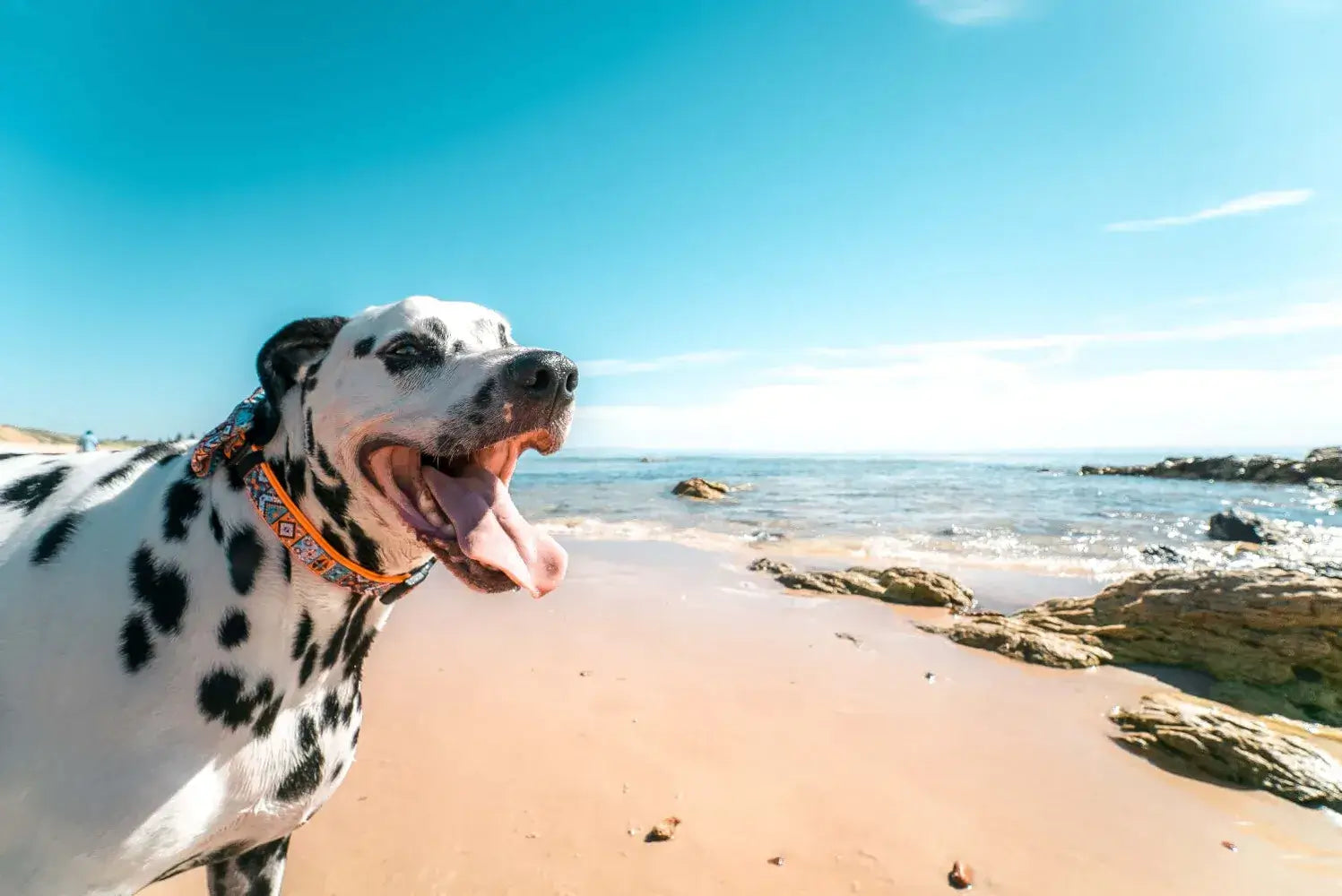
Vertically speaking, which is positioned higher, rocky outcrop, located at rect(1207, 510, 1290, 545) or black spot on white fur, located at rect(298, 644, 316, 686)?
black spot on white fur, located at rect(298, 644, 316, 686)

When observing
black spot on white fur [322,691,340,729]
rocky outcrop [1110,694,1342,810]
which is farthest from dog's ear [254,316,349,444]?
rocky outcrop [1110,694,1342,810]

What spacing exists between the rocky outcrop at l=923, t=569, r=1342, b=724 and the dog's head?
558 centimetres

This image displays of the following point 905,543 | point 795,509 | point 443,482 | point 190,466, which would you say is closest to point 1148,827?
point 443,482

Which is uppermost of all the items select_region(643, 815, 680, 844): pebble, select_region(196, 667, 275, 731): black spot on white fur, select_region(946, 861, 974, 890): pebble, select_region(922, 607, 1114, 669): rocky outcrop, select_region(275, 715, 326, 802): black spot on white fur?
select_region(196, 667, 275, 731): black spot on white fur

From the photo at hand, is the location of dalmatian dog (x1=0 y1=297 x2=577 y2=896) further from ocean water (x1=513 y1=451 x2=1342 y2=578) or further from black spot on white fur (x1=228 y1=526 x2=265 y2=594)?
A: ocean water (x1=513 y1=451 x2=1342 y2=578)

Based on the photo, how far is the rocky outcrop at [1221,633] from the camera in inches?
202

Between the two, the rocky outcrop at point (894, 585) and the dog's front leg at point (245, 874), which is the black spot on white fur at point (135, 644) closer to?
the dog's front leg at point (245, 874)

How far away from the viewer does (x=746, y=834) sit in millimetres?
3154

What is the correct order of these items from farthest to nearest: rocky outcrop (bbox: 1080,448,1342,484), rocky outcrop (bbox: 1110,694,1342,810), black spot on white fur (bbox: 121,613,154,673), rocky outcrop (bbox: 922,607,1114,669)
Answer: rocky outcrop (bbox: 1080,448,1342,484)
rocky outcrop (bbox: 922,607,1114,669)
rocky outcrop (bbox: 1110,694,1342,810)
black spot on white fur (bbox: 121,613,154,673)

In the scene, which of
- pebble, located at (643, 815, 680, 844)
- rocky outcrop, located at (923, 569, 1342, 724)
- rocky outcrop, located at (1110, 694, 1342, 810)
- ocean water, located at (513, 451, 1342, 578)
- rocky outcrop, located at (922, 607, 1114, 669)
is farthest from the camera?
ocean water, located at (513, 451, 1342, 578)

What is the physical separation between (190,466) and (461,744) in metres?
2.74

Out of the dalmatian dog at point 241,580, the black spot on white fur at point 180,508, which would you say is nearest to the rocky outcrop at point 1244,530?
the dalmatian dog at point 241,580

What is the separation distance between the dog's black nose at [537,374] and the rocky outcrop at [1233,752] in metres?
4.62

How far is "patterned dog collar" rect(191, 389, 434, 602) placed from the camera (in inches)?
67.5
